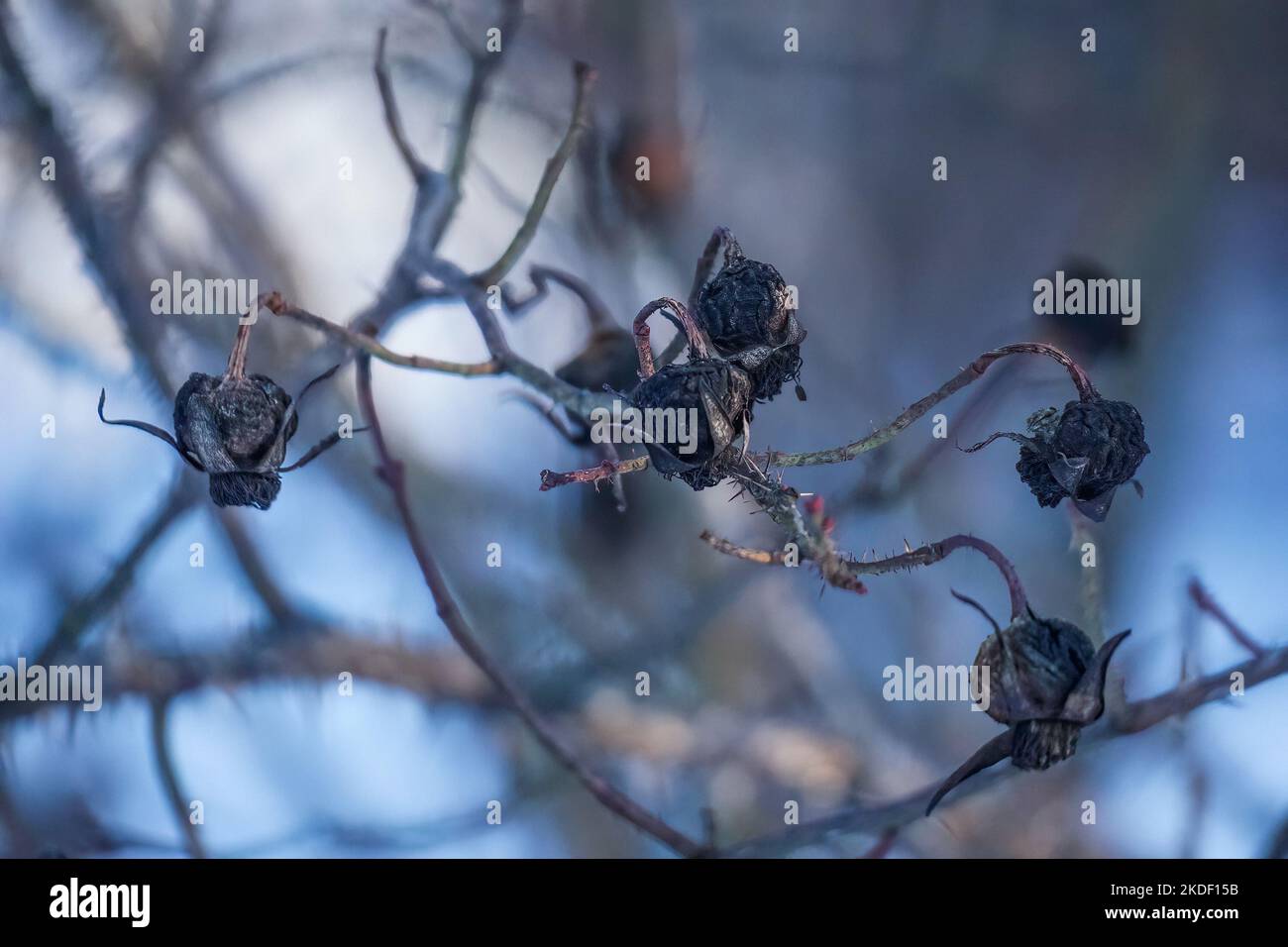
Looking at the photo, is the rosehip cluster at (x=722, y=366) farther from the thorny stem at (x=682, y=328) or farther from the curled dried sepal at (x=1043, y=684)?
the curled dried sepal at (x=1043, y=684)

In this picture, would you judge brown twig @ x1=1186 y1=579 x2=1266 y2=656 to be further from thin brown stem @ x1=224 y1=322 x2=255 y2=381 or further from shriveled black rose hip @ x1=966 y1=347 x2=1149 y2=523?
thin brown stem @ x1=224 y1=322 x2=255 y2=381

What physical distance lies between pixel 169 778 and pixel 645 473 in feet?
3.33

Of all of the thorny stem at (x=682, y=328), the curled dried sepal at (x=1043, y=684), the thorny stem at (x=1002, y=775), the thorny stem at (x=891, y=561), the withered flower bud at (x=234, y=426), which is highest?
the thorny stem at (x=682, y=328)

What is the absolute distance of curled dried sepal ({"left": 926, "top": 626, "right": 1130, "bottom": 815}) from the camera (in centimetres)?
108

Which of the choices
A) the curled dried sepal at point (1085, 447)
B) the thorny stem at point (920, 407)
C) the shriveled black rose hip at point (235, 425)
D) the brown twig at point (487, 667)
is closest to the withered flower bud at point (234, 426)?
the shriveled black rose hip at point (235, 425)

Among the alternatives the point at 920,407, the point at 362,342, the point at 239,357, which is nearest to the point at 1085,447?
the point at 920,407

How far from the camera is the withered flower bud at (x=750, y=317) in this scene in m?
1.04

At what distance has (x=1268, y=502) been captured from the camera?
1.60 m

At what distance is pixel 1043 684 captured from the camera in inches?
42.7

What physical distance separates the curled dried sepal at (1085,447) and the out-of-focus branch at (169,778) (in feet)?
4.82

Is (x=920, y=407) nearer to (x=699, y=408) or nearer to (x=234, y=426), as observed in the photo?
(x=699, y=408)

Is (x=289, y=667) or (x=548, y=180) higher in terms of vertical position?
(x=548, y=180)

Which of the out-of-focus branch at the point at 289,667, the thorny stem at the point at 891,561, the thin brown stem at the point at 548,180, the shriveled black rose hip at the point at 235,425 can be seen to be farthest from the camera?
the out-of-focus branch at the point at 289,667
